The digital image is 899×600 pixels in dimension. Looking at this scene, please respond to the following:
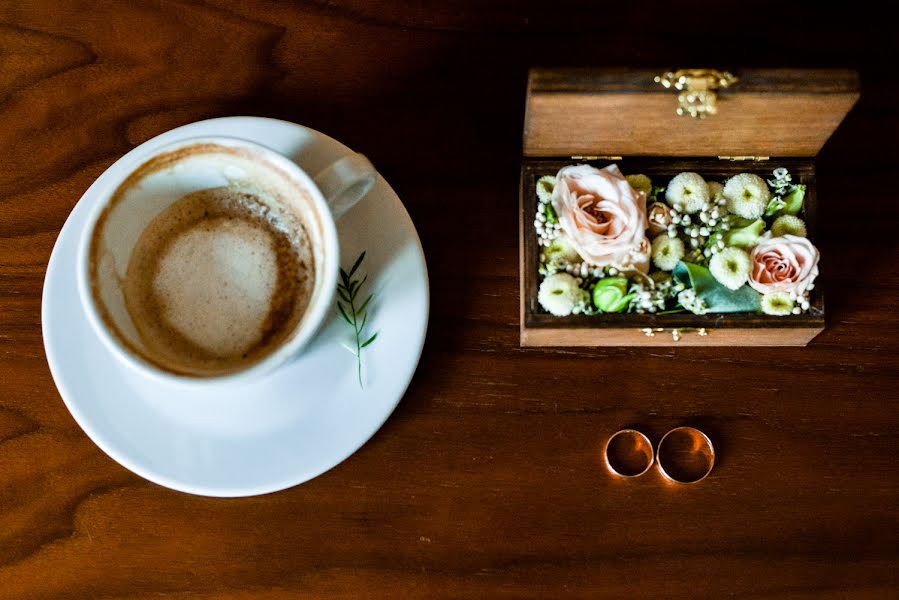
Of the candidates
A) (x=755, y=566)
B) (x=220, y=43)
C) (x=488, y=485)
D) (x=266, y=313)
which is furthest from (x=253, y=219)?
(x=755, y=566)

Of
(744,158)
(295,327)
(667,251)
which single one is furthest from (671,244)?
(295,327)

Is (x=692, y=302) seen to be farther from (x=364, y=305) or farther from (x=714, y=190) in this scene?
(x=364, y=305)

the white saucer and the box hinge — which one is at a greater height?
the box hinge

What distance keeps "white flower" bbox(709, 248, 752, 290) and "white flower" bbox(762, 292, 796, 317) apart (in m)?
0.03

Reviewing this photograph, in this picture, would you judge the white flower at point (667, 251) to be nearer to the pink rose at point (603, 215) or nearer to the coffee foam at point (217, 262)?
the pink rose at point (603, 215)

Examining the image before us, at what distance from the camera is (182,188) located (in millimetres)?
733

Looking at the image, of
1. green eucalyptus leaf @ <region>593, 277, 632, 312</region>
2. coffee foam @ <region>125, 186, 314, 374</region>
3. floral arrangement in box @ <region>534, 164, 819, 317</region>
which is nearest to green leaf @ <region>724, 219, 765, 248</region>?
floral arrangement in box @ <region>534, 164, 819, 317</region>

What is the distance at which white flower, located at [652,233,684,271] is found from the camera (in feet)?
2.39

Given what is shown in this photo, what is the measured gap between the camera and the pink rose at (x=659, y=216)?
72 cm

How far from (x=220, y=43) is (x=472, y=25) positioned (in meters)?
0.27

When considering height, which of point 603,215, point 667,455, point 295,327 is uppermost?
point 603,215

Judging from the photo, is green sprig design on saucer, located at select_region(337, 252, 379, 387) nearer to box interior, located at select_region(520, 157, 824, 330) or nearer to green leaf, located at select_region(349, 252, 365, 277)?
green leaf, located at select_region(349, 252, 365, 277)

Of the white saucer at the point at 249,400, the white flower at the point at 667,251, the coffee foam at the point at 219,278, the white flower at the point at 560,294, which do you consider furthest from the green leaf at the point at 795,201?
the coffee foam at the point at 219,278

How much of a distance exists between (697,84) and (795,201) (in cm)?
17
